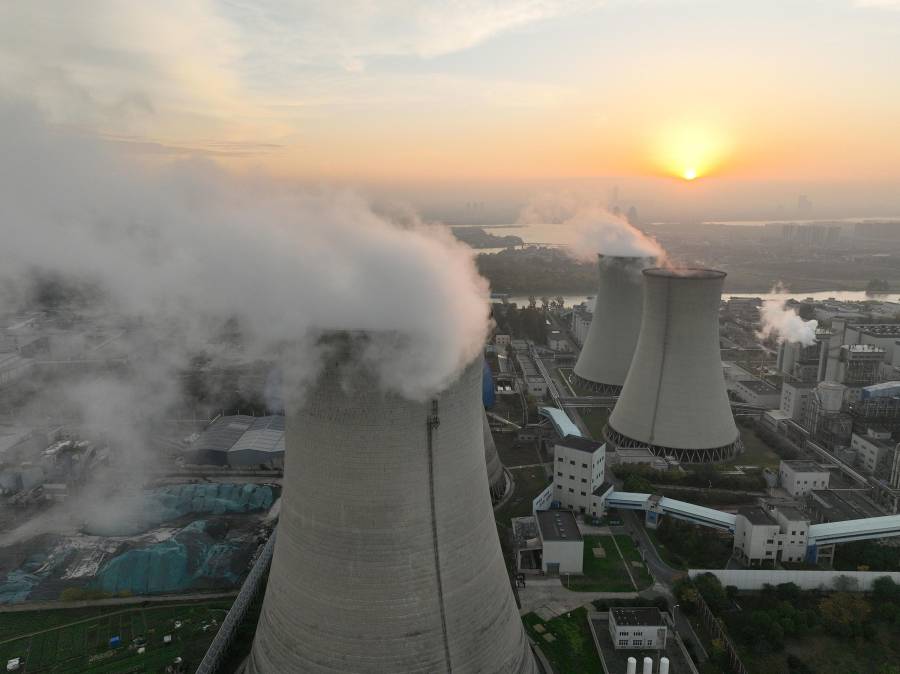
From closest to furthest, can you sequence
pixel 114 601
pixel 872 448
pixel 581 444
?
pixel 114 601
pixel 581 444
pixel 872 448

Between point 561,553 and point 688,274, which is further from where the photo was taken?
point 688,274

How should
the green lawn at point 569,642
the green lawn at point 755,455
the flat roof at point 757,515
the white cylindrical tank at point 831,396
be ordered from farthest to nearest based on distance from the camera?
the white cylindrical tank at point 831,396 < the green lawn at point 755,455 < the flat roof at point 757,515 < the green lawn at point 569,642

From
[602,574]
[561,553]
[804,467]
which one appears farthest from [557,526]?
[804,467]

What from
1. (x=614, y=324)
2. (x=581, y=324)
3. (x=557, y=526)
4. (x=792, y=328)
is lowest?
(x=557, y=526)

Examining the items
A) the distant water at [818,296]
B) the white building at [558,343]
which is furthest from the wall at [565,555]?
the distant water at [818,296]

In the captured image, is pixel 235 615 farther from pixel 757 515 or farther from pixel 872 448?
pixel 872 448

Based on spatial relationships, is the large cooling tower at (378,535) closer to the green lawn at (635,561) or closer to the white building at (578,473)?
the green lawn at (635,561)

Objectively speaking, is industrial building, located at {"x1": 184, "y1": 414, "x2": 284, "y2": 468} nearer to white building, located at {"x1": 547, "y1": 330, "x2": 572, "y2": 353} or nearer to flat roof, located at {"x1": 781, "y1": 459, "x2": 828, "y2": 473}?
flat roof, located at {"x1": 781, "y1": 459, "x2": 828, "y2": 473}
